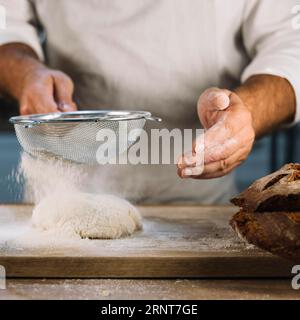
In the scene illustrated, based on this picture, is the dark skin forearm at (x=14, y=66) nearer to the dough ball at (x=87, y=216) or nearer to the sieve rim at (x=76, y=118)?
the sieve rim at (x=76, y=118)

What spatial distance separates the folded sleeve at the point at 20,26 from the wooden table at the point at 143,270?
0.79 meters

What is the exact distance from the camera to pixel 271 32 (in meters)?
1.69

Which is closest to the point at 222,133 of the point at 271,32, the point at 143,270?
the point at 143,270

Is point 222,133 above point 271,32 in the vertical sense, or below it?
below

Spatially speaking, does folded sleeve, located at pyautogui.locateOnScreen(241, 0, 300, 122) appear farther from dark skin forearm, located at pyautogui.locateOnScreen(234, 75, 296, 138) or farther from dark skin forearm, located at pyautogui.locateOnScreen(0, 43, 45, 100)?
dark skin forearm, located at pyautogui.locateOnScreen(0, 43, 45, 100)

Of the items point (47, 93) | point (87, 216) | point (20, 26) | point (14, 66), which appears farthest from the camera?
point (20, 26)

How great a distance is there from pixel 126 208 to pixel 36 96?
40 cm

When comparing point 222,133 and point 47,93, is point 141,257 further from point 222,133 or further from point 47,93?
point 47,93

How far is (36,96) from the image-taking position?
58.9 inches

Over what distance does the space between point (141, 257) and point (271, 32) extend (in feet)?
2.97

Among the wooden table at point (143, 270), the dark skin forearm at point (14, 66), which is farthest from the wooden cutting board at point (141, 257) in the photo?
the dark skin forearm at point (14, 66)

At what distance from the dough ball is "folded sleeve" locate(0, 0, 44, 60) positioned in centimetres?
63

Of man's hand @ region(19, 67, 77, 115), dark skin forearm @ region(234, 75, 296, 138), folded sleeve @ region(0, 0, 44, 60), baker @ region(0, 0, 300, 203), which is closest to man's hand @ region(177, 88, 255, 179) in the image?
dark skin forearm @ region(234, 75, 296, 138)

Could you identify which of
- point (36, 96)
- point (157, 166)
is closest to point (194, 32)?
point (157, 166)
